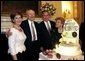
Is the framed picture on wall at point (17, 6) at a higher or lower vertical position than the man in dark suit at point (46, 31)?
higher

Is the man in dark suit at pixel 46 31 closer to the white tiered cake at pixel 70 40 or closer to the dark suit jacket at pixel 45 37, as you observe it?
the dark suit jacket at pixel 45 37

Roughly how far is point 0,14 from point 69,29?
2.75 metres

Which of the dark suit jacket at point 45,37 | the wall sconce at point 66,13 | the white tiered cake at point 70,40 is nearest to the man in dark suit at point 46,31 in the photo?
the dark suit jacket at point 45,37

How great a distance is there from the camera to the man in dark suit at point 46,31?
339cm

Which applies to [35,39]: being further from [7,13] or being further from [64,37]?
[7,13]

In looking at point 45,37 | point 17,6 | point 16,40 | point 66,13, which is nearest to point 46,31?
point 45,37

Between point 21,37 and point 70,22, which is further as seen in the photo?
point 21,37

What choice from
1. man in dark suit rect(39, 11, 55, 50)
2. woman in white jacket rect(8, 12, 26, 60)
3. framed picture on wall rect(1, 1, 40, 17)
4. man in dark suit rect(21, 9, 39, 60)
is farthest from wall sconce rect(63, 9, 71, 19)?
woman in white jacket rect(8, 12, 26, 60)

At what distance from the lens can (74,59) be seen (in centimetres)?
276

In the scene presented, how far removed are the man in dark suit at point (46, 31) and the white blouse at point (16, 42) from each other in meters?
0.38

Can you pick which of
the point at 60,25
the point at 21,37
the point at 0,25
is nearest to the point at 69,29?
the point at 60,25

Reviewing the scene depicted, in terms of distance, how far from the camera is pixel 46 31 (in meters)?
3.54

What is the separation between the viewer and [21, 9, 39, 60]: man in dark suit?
3420 millimetres

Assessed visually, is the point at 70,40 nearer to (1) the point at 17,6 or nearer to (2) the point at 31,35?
(2) the point at 31,35
